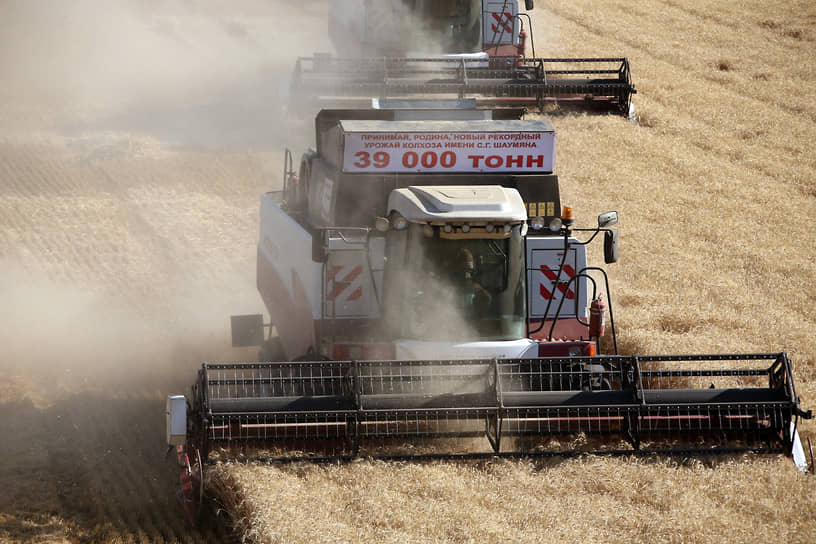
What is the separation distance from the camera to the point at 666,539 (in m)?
6.00

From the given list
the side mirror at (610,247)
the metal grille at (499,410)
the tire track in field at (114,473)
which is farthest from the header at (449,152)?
the tire track in field at (114,473)

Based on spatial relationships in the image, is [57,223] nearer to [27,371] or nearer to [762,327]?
[27,371]

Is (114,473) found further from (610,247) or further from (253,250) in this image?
(253,250)

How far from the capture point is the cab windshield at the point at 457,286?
7.21m

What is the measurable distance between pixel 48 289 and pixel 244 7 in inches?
787

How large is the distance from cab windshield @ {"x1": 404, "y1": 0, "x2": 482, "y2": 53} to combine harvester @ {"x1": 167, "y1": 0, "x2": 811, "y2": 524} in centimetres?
907

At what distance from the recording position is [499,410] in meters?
6.86

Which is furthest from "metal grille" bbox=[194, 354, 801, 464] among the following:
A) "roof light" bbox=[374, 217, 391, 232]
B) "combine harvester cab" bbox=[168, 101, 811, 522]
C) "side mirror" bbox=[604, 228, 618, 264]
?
"roof light" bbox=[374, 217, 391, 232]

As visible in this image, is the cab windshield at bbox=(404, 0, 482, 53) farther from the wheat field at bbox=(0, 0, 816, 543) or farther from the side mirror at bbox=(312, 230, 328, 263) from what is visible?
the side mirror at bbox=(312, 230, 328, 263)

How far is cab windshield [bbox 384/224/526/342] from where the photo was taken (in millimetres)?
7207

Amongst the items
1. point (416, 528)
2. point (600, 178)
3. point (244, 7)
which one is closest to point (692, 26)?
point (600, 178)

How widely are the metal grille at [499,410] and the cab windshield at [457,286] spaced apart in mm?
296

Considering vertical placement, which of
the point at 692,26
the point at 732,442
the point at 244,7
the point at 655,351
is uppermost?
the point at 244,7

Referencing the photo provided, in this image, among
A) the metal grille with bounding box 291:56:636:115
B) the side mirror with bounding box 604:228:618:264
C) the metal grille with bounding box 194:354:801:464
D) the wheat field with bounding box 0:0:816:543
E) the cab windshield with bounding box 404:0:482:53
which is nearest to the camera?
the wheat field with bounding box 0:0:816:543
